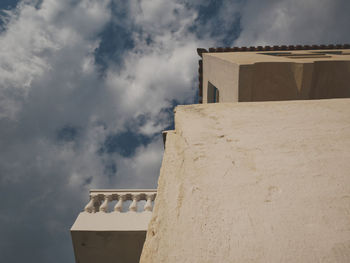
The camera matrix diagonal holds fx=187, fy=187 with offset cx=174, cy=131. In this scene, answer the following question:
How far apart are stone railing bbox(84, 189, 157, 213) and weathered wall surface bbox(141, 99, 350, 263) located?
8.13ft

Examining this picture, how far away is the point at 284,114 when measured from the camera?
1.69 metres

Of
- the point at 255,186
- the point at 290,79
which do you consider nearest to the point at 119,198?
the point at 255,186

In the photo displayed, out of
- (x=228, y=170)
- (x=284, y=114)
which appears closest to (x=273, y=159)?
(x=228, y=170)

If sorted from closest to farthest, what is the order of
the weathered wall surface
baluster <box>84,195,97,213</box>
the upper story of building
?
the weathered wall surface
the upper story of building
baluster <box>84,195,97,213</box>

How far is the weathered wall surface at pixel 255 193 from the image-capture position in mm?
757

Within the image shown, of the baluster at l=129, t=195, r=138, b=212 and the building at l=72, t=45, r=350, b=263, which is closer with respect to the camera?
the building at l=72, t=45, r=350, b=263

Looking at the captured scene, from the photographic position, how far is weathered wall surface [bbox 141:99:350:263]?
76 centimetres

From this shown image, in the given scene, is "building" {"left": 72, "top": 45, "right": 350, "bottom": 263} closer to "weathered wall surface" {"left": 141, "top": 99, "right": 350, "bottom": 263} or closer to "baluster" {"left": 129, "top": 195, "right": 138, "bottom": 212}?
"weathered wall surface" {"left": 141, "top": 99, "right": 350, "bottom": 263}

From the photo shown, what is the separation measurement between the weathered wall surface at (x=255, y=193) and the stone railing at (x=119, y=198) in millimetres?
2478

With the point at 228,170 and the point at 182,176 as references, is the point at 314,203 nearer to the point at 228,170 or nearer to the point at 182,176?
the point at 228,170

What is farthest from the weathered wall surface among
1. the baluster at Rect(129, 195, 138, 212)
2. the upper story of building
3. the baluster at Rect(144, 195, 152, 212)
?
the baluster at Rect(129, 195, 138, 212)

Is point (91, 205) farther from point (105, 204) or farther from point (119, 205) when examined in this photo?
point (119, 205)

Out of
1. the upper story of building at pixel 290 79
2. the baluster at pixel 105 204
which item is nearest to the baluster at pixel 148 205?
the baluster at pixel 105 204

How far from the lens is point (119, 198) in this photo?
12.3 feet
